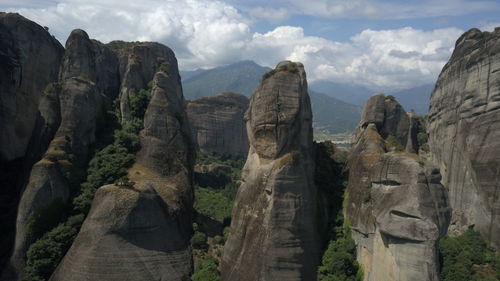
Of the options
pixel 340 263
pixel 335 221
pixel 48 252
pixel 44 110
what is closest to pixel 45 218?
pixel 48 252

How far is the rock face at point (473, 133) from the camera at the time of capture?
109ft

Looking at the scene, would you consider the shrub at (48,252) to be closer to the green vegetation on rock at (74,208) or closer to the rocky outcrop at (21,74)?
the green vegetation on rock at (74,208)

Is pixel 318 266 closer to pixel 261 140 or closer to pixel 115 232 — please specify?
pixel 261 140

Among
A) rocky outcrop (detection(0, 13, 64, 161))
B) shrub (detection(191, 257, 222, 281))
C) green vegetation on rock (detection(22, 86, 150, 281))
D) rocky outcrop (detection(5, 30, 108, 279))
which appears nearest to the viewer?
green vegetation on rock (detection(22, 86, 150, 281))

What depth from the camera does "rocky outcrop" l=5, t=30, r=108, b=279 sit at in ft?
93.2

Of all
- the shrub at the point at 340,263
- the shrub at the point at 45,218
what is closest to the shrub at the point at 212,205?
the shrub at the point at 340,263

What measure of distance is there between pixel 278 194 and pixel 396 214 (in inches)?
334

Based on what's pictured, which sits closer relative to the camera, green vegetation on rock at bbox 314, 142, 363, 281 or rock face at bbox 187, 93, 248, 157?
green vegetation on rock at bbox 314, 142, 363, 281

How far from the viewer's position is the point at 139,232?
2683cm

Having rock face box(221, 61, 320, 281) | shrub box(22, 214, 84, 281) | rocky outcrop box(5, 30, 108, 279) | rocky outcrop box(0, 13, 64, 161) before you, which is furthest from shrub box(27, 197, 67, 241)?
rock face box(221, 61, 320, 281)

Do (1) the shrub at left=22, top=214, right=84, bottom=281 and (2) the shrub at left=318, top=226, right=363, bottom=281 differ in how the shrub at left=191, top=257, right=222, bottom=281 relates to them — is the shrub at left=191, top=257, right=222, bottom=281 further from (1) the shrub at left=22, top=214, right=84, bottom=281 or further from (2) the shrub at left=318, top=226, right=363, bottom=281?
(1) the shrub at left=22, top=214, right=84, bottom=281

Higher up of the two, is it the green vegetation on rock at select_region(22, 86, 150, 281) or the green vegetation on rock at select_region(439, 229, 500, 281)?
the green vegetation on rock at select_region(22, 86, 150, 281)

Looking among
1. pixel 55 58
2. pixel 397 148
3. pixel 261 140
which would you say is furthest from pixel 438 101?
pixel 55 58

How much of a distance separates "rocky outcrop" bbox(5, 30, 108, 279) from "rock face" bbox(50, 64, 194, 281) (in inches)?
181
